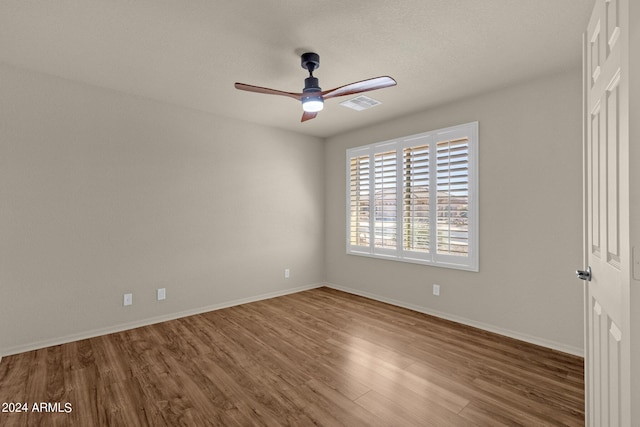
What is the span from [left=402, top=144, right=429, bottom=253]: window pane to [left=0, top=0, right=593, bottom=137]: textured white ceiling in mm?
853

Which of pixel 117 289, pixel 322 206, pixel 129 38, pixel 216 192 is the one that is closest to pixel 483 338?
pixel 322 206

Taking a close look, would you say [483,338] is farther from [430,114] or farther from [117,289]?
[117,289]

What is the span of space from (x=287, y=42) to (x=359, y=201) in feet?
9.29

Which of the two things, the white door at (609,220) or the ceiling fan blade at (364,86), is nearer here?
the white door at (609,220)

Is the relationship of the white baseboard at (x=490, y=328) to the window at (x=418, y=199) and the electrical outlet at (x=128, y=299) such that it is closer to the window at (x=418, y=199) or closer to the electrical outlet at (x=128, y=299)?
the window at (x=418, y=199)

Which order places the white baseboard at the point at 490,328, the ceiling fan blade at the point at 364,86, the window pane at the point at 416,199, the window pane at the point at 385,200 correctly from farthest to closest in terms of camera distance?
the window pane at the point at 385,200
the window pane at the point at 416,199
the white baseboard at the point at 490,328
the ceiling fan blade at the point at 364,86

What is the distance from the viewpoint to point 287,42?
2383 mm

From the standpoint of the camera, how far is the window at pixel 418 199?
3516 mm

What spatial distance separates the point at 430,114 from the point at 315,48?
6.59 ft

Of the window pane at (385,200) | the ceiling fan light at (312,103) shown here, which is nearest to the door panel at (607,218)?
the ceiling fan light at (312,103)

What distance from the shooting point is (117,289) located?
334 cm

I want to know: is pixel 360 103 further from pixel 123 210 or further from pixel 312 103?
pixel 123 210

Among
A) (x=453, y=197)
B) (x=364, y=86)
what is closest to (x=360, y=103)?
(x=364, y=86)

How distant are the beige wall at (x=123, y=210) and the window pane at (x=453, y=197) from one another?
2.30 m
